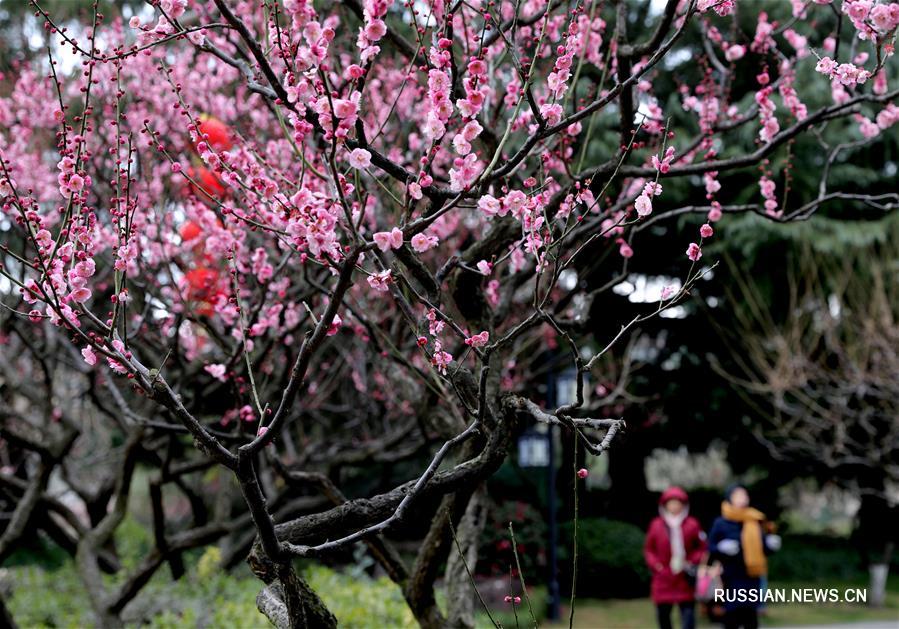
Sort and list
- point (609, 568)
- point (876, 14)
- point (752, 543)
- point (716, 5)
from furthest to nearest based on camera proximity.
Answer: point (609, 568) → point (752, 543) → point (876, 14) → point (716, 5)

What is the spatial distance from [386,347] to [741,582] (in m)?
3.61

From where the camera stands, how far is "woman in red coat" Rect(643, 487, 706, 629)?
6.41 metres

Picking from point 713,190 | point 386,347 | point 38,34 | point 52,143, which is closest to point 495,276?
point 386,347

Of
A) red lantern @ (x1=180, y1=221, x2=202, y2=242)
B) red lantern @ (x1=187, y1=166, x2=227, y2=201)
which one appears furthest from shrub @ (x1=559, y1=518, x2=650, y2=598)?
red lantern @ (x1=187, y1=166, x2=227, y2=201)

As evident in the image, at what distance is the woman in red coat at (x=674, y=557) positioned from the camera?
6.41 m

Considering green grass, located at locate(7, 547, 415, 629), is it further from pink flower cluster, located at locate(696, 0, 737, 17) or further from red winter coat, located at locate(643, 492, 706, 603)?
pink flower cluster, located at locate(696, 0, 737, 17)

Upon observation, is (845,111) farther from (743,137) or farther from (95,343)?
(743,137)

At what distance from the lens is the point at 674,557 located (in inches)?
253

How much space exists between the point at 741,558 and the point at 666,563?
22.8 inches

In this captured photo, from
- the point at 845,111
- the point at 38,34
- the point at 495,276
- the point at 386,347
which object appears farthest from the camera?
the point at 38,34

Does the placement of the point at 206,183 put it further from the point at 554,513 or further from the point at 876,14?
the point at 554,513

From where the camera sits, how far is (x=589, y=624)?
10266 mm

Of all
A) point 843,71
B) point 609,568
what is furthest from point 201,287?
point 609,568

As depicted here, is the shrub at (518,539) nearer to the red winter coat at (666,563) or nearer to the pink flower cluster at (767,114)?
the red winter coat at (666,563)
